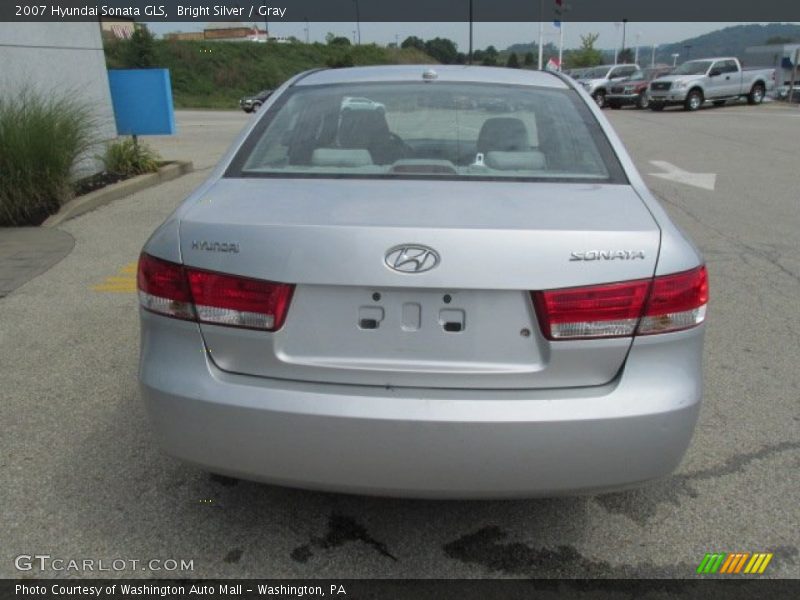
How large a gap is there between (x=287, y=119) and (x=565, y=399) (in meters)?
1.84

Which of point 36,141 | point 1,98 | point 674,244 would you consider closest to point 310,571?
point 674,244

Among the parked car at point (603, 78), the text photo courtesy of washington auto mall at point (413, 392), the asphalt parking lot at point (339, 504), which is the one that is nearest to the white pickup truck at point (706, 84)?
the parked car at point (603, 78)

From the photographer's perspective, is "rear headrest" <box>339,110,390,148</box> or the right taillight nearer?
the right taillight

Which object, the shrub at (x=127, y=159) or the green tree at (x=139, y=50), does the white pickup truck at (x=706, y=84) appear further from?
the green tree at (x=139, y=50)

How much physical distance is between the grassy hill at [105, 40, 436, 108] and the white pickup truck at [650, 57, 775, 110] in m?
33.7

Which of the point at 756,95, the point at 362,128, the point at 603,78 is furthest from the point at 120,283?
the point at 603,78

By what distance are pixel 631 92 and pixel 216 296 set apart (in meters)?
34.0

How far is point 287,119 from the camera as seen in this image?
10.9ft

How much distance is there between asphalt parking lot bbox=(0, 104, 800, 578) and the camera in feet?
8.66

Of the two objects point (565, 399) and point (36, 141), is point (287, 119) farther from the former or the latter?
point (36, 141)

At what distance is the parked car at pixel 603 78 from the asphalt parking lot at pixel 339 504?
106 feet

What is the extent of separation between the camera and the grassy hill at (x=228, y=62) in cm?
5862

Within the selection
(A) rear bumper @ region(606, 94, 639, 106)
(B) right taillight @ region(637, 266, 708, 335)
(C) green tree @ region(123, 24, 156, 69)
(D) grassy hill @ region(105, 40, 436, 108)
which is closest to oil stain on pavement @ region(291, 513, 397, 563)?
(B) right taillight @ region(637, 266, 708, 335)

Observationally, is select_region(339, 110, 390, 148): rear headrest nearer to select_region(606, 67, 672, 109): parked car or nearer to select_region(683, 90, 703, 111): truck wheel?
select_region(683, 90, 703, 111): truck wheel
